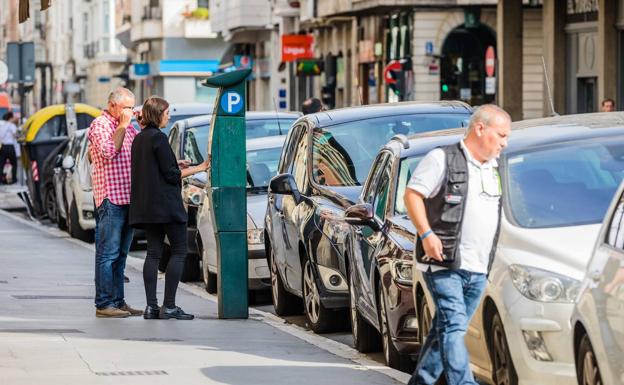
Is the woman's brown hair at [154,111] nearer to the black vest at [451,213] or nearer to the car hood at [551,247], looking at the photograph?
the car hood at [551,247]

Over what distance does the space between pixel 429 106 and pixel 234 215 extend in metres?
1.88

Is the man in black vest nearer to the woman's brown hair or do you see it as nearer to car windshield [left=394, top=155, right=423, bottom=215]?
car windshield [left=394, top=155, right=423, bottom=215]

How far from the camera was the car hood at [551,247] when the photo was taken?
30.4 ft

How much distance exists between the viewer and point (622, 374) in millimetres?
7738

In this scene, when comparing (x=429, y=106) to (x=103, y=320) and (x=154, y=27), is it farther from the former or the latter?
(x=154, y=27)

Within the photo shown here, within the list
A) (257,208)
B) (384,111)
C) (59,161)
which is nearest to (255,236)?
(257,208)

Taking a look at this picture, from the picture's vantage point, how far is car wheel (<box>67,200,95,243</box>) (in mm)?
27844

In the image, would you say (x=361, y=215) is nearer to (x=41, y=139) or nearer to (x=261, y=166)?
(x=261, y=166)

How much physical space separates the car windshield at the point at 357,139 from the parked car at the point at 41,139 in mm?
19048

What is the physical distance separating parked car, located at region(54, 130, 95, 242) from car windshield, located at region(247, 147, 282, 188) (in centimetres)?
731

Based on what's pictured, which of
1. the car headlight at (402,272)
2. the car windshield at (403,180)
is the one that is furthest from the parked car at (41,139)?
the car headlight at (402,272)

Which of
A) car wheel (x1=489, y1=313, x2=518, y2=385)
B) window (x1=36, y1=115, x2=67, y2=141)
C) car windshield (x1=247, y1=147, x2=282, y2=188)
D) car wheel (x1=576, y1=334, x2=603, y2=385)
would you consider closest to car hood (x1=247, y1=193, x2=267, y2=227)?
car windshield (x1=247, y1=147, x2=282, y2=188)

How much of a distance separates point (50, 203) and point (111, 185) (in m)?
19.2

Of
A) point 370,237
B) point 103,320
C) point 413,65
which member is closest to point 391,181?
point 370,237
